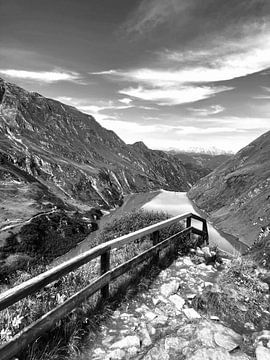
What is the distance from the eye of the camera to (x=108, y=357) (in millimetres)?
5867

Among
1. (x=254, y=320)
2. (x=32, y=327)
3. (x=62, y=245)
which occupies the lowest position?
(x=62, y=245)

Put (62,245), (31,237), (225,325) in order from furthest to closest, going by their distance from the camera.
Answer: (62,245) → (31,237) → (225,325)

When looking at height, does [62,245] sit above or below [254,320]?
below

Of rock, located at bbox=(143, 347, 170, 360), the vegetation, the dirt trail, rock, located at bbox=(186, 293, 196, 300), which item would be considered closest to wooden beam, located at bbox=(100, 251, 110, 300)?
the dirt trail

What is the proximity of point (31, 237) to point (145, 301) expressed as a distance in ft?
386

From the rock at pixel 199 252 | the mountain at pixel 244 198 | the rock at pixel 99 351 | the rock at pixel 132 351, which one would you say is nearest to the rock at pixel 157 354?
the rock at pixel 132 351

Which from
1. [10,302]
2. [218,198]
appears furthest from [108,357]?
[218,198]

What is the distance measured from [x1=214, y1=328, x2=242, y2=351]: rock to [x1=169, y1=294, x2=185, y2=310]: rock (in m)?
1.64

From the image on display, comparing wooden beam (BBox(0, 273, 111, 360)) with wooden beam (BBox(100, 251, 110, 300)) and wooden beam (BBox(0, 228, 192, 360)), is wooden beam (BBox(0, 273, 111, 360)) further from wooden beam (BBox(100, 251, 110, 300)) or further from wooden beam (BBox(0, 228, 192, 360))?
wooden beam (BBox(100, 251, 110, 300))

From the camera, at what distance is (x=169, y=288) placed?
30.2ft

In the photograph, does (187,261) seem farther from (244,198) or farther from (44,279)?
(244,198)

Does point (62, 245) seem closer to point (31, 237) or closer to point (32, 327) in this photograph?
point (31, 237)

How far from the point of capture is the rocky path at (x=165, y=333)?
589 centimetres

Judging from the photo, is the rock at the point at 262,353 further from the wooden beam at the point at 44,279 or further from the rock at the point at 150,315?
the wooden beam at the point at 44,279
